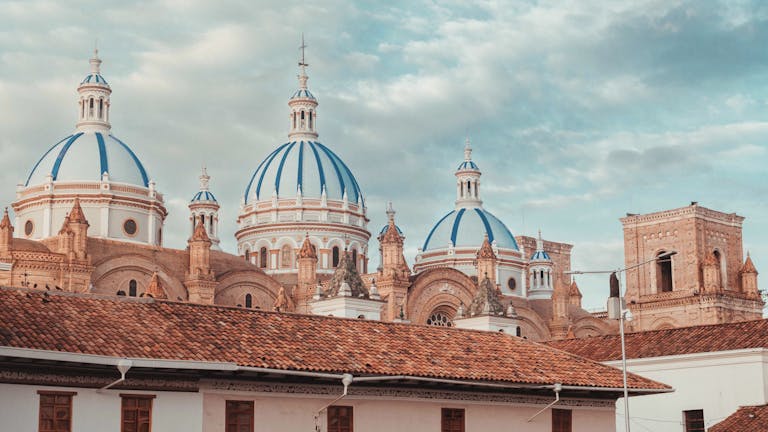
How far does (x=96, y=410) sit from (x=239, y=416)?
2655 millimetres

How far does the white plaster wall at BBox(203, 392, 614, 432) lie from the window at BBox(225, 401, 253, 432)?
0.09 metres

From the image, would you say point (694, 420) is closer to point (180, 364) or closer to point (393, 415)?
point (393, 415)

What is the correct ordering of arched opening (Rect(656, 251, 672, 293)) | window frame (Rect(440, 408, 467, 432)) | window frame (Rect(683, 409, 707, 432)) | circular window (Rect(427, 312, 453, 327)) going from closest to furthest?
window frame (Rect(440, 408, 467, 432)), window frame (Rect(683, 409, 707, 432)), circular window (Rect(427, 312, 453, 327)), arched opening (Rect(656, 251, 672, 293))

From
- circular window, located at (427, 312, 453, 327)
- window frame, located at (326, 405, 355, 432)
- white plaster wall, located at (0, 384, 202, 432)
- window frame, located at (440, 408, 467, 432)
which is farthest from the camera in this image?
circular window, located at (427, 312, 453, 327)

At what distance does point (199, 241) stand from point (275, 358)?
34137 millimetres

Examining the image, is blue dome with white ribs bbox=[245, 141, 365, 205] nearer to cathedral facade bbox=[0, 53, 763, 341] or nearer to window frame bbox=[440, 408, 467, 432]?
cathedral facade bbox=[0, 53, 763, 341]

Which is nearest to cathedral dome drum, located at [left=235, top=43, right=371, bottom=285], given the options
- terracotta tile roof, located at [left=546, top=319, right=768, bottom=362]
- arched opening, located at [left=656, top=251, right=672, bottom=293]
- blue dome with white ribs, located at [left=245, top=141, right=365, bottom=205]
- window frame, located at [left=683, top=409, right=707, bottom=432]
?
blue dome with white ribs, located at [left=245, top=141, right=365, bottom=205]

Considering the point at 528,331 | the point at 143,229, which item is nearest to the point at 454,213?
the point at 528,331

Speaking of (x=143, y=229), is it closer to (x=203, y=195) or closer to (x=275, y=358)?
(x=203, y=195)

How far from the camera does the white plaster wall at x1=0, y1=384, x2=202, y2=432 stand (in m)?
18.4

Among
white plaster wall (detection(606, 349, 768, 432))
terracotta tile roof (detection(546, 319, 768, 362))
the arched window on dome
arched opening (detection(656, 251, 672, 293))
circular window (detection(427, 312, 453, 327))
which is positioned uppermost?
arched opening (detection(656, 251, 672, 293))

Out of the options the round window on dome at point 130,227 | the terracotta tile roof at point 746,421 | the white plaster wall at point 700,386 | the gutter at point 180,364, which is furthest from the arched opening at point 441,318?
the gutter at point 180,364

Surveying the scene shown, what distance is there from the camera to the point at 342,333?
24109mm

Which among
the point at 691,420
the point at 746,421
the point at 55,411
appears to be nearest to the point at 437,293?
the point at 691,420
